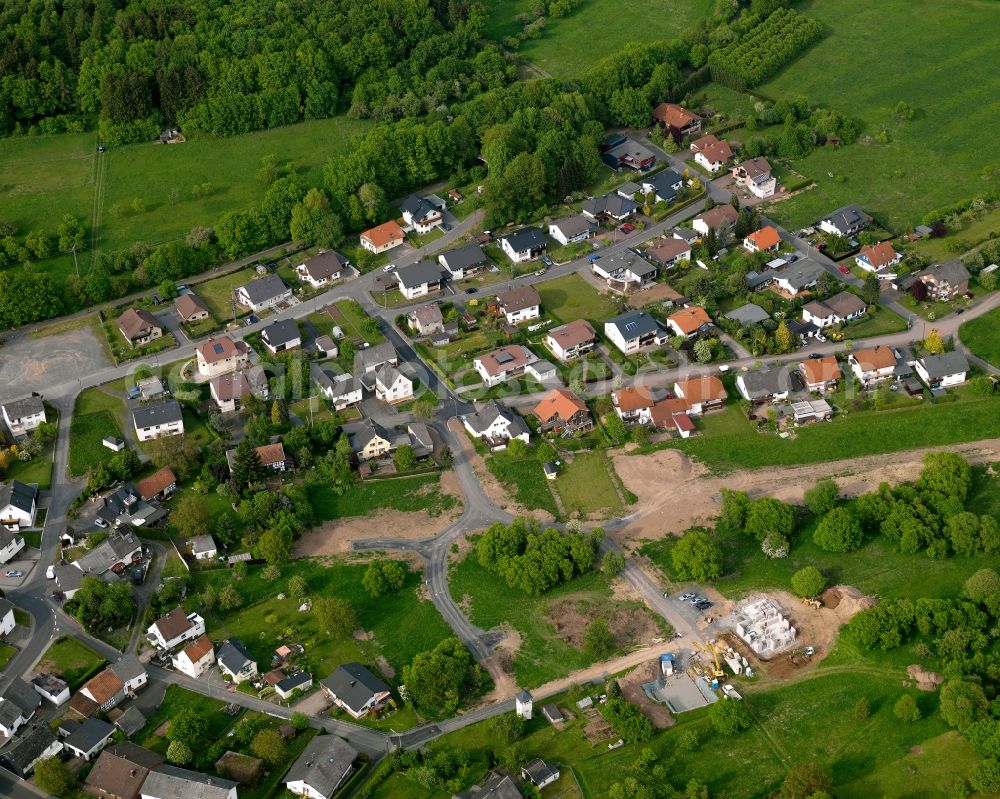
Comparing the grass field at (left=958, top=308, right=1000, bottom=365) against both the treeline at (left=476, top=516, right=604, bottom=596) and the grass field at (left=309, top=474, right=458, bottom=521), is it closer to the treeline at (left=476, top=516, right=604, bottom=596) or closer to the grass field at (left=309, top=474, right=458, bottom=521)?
the treeline at (left=476, top=516, right=604, bottom=596)

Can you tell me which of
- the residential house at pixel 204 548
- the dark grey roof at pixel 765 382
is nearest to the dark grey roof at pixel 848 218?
the dark grey roof at pixel 765 382

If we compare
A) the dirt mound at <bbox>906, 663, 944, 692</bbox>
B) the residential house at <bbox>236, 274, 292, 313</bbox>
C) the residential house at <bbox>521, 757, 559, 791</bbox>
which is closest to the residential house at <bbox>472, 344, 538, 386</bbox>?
the residential house at <bbox>236, 274, 292, 313</bbox>

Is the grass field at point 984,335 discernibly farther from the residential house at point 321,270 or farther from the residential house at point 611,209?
the residential house at point 321,270

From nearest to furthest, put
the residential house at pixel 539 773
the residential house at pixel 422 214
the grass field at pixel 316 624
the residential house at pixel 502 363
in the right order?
the residential house at pixel 539 773 → the grass field at pixel 316 624 → the residential house at pixel 502 363 → the residential house at pixel 422 214

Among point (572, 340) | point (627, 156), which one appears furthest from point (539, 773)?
point (627, 156)

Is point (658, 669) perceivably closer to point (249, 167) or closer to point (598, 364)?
point (598, 364)

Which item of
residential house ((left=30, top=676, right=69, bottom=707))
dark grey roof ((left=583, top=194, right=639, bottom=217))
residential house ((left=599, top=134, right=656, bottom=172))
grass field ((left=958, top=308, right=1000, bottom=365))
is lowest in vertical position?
residential house ((left=30, top=676, right=69, bottom=707))

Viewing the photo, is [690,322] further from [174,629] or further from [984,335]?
[174,629]
